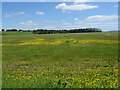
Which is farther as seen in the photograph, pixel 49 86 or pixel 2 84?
pixel 2 84

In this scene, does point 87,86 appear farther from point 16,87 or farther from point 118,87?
point 16,87

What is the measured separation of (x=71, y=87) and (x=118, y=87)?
198 cm

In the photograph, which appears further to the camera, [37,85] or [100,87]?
[37,85]

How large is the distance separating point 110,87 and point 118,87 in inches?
13.0

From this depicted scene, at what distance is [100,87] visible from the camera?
8641 mm

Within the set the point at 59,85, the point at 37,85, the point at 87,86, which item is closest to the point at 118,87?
the point at 87,86

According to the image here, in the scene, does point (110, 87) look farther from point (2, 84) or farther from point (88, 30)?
point (88, 30)

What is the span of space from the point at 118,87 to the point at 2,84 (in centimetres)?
527

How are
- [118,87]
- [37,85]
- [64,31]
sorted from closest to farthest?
[118,87] → [37,85] → [64,31]

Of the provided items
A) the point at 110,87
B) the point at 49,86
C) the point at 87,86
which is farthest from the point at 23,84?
the point at 110,87

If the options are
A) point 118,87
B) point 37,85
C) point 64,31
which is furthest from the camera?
point 64,31

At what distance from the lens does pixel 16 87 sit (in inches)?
356

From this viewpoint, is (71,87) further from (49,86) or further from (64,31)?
(64,31)

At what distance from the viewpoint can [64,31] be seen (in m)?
192
